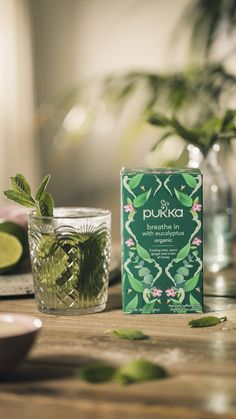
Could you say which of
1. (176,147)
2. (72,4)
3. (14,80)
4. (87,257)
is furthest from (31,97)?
(87,257)

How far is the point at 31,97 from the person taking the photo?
426 centimetres

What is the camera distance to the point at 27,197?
1.22 meters

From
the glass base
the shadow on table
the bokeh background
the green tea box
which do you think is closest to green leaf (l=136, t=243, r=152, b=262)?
the green tea box

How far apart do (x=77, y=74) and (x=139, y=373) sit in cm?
356

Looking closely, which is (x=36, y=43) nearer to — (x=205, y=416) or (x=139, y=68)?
(x=139, y=68)

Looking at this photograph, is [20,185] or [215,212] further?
[215,212]

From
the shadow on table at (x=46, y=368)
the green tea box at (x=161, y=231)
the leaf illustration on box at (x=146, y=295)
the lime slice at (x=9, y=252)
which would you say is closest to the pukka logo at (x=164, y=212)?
the green tea box at (x=161, y=231)

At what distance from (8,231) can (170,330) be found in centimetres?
53

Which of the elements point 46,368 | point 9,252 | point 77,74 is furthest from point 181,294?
point 77,74

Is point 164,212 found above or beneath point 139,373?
above

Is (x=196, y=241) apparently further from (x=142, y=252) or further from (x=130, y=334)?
(x=130, y=334)

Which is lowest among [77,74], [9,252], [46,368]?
[46,368]

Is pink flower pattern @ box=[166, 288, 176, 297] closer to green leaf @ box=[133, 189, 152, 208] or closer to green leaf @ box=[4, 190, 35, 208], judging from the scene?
green leaf @ box=[133, 189, 152, 208]

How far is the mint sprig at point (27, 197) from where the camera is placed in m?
1.21
